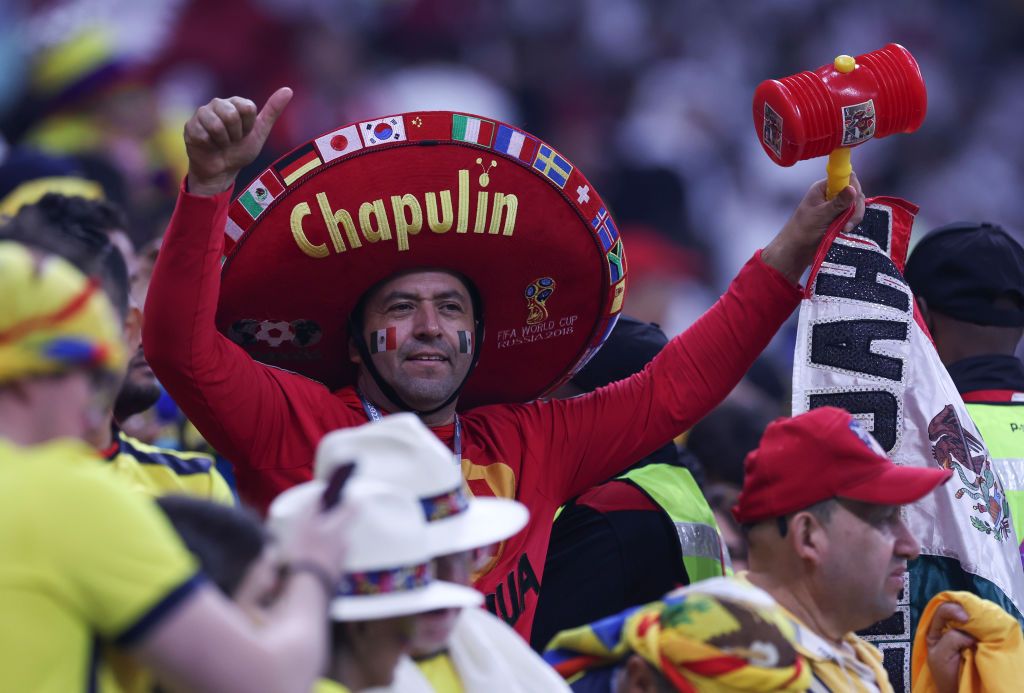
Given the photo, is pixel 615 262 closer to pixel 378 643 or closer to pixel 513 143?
pixel 513 143

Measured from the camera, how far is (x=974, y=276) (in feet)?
15.3

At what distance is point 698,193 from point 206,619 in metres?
10.6

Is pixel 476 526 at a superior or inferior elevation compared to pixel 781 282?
inferior

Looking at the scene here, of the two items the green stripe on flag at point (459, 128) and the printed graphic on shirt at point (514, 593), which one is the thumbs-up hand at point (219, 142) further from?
the printed graphic on shirt at point (514, 593)

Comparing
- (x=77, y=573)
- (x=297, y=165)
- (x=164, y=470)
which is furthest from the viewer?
(x=297, y=165)

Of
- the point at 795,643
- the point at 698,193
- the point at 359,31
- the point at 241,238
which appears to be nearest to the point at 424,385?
the point at 241,238

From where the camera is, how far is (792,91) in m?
3.99

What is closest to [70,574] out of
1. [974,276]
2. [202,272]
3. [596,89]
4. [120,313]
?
[120,313]

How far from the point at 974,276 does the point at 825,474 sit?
1.58 m

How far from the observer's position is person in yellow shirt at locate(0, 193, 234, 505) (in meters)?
2.49

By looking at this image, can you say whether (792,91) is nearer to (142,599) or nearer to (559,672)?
(559,672)

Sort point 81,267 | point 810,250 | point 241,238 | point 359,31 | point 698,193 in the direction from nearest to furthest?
point 81,267, point 241,238, point 810,250, point 359,31, point 698,193

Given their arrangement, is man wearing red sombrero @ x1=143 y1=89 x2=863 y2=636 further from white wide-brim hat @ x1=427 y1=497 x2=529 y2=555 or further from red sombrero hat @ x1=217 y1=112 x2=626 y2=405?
white wide-brim hat @ x1=427 y1=497 x2=529 y2=555

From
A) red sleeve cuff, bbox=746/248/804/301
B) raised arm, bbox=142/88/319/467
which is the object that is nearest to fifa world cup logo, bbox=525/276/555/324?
red sleeve cuff, bbox=746/248/804/301
